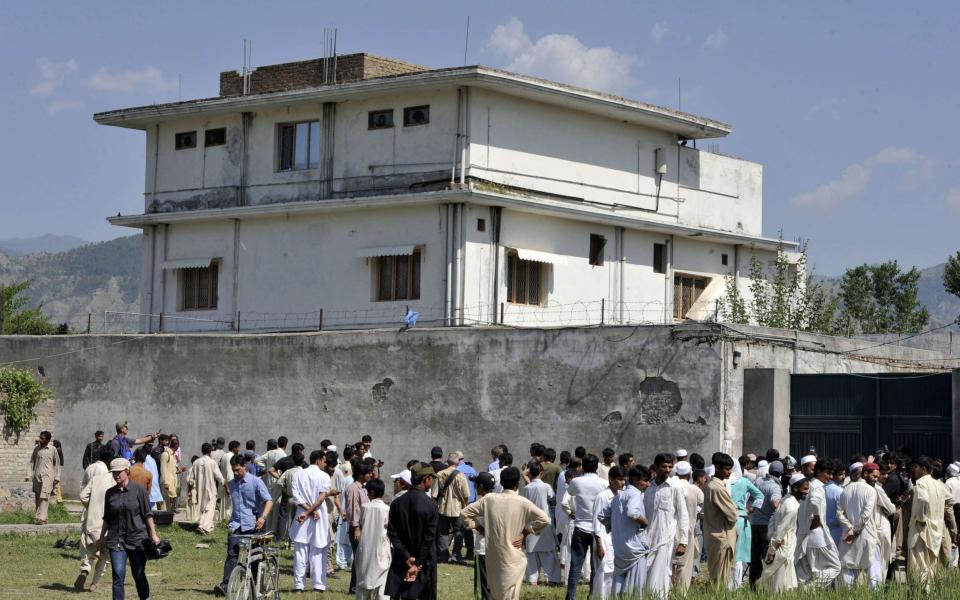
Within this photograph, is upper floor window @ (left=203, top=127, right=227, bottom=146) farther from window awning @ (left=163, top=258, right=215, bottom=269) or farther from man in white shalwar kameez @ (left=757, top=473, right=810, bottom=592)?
man in white shalwar kameez @ (left=757, top=473, right=810, bottom=592)

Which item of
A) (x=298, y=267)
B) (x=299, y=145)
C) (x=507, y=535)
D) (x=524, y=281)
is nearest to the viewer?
(x=507, y=535)

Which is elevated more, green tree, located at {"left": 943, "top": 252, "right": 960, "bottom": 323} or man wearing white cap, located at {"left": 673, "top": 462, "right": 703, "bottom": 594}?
green tree, located at {"left": 943, "top": 252, "right": 960, "bottom": 323}

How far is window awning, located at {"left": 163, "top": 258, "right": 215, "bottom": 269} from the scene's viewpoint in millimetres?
37156

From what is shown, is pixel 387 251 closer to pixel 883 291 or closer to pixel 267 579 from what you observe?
pixel 267 579

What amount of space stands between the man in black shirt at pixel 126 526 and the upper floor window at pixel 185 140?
77.5 ft

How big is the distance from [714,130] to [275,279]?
12.5 m

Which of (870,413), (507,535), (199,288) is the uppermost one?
(199,288)

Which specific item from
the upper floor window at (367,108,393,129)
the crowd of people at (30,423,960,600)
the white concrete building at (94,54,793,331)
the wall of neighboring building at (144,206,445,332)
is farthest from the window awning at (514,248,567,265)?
the crowd of people at (30,423,960,600)

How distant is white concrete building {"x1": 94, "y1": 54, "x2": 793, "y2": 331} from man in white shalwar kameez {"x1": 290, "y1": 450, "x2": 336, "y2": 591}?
14645 mm

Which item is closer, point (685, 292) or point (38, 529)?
point (38, 529)

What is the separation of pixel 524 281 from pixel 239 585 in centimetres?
2020

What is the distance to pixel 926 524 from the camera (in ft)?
58.2

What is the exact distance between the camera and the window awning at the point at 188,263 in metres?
37.2

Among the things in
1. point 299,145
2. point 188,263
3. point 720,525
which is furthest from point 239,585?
point 188,263
